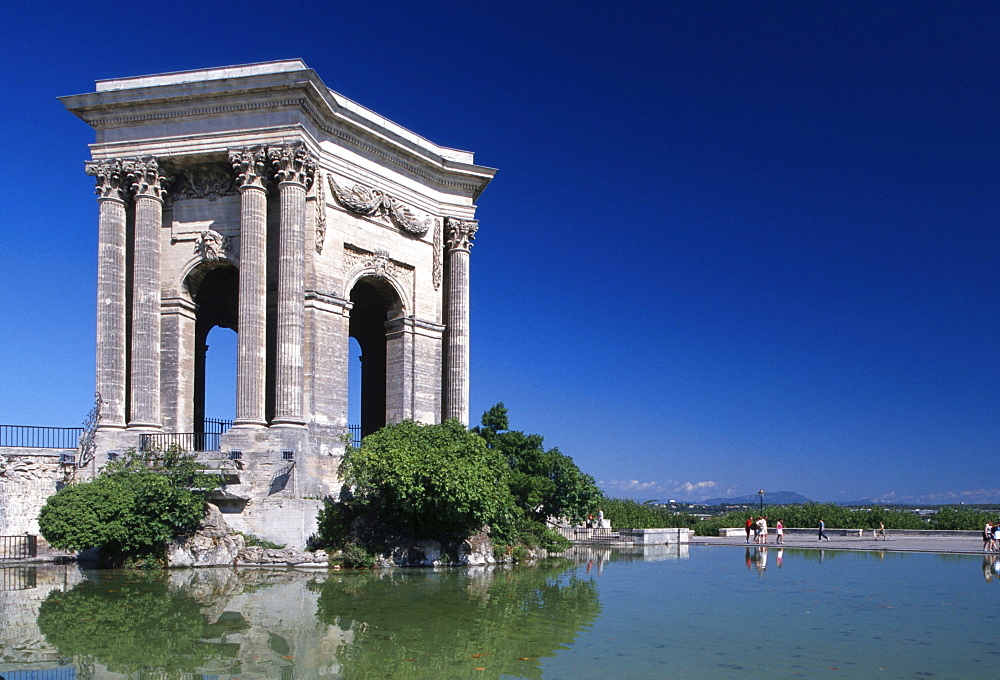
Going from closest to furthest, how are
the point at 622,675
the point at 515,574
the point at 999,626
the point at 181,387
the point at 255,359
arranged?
the point at 622,675
the point at 999,626
the point at 515,574
the point at 255,359
the point at 181,387

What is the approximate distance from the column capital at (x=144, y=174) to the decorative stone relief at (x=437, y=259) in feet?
32.9

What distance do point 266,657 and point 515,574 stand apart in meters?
11.9

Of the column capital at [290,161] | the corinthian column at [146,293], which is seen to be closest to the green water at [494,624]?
the corinthian column at [146,293]

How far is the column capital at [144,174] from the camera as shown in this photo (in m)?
28.0

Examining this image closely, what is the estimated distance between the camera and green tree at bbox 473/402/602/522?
29.9 metres

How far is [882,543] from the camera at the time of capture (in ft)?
118

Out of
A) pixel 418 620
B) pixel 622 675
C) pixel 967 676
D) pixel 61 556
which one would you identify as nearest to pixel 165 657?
pixel 418 620

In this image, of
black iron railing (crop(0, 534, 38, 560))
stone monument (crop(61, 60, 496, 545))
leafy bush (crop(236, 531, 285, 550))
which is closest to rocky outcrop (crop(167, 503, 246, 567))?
leafy bush (crop(236, 531, 285, 550))

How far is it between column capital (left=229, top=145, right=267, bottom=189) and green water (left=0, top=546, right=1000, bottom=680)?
11.7 meters

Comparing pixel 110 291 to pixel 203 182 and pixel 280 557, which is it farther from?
pixel 280 557

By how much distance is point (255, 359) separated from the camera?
26641 millimetres

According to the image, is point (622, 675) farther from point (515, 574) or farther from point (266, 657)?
point (515, 574)

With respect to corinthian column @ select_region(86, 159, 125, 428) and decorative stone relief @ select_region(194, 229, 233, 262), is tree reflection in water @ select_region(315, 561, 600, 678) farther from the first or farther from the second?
decorative stone relief @ select_region(194, 229, 233, 262)

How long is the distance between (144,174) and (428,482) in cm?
1362
